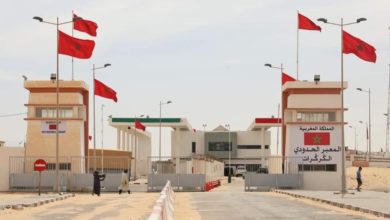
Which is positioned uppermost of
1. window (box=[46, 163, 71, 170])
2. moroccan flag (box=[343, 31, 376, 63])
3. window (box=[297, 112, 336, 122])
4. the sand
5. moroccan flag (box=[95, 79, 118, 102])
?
moroccan flag (box=[343, 31, 376, 63])

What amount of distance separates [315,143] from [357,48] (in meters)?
11.4

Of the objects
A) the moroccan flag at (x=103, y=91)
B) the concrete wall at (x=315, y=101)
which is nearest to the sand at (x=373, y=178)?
the concrete wall at (x=315, y=101)

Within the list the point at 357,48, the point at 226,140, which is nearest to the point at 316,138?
the point at 357,48

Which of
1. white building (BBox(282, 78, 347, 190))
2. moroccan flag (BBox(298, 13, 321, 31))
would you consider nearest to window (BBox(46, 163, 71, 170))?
Answer: white building (BBox(282, 78, 347, 190))

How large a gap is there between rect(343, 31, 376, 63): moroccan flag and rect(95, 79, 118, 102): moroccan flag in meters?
16.7

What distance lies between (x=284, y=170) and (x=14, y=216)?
29.6 m

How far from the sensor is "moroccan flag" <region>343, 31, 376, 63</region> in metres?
40.6

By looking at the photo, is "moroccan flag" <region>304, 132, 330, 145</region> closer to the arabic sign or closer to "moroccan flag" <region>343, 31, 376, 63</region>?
the arabic sign

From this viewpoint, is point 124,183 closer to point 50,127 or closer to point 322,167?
Answer: point 50,127

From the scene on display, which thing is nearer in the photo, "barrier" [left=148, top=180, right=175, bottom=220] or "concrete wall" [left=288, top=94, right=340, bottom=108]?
"barrier" [left=148, top=180, right=175, bottom=220]

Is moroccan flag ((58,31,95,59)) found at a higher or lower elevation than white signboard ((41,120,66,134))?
higher

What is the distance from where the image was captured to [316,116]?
51.4 m

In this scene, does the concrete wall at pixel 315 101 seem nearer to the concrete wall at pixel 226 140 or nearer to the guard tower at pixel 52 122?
the guard tower at pixel 52 122

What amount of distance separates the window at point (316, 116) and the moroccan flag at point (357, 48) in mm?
11121
